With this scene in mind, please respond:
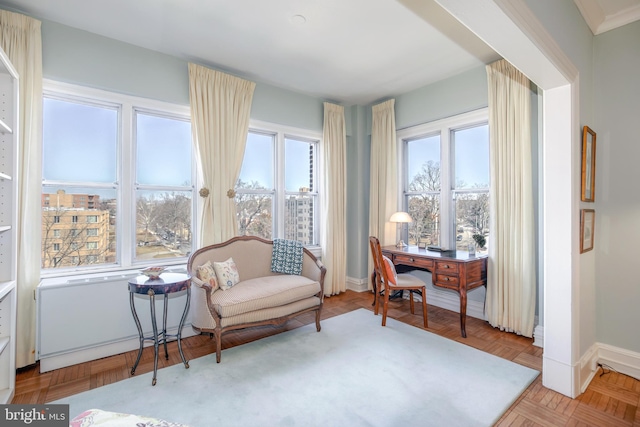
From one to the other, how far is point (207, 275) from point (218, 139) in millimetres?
1517

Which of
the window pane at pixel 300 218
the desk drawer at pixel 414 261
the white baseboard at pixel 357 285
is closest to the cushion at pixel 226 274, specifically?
the window pane at pixel 300 218

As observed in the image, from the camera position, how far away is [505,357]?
263cm

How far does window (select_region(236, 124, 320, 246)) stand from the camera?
392 centimetres

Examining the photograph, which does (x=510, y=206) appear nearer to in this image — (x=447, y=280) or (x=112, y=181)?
(x=447, y=280)

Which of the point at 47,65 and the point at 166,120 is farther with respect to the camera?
the point at 166,120

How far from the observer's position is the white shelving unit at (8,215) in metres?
2.03

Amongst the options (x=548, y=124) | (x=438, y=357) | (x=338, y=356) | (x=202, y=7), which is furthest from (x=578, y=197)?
(x=202, y=7)

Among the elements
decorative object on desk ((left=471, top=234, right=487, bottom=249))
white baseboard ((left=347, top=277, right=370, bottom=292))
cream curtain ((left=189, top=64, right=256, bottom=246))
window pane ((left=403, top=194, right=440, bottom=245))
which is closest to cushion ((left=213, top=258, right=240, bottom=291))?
cream curtain ((left=189, top=64, right=256, bottom=246))

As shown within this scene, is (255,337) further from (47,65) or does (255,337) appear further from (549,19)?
(549,19)

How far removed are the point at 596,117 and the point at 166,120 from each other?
4.06 meters

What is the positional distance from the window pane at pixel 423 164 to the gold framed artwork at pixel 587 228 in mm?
1793

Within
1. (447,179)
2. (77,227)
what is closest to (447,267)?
(447,179)

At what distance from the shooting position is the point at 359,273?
15.7 feet

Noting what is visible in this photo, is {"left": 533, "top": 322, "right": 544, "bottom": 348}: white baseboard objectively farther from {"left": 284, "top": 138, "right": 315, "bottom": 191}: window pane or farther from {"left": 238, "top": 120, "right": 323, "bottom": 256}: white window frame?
{"left": 284, "top": 138, "right": 315, "bottom": 191}: window pane
